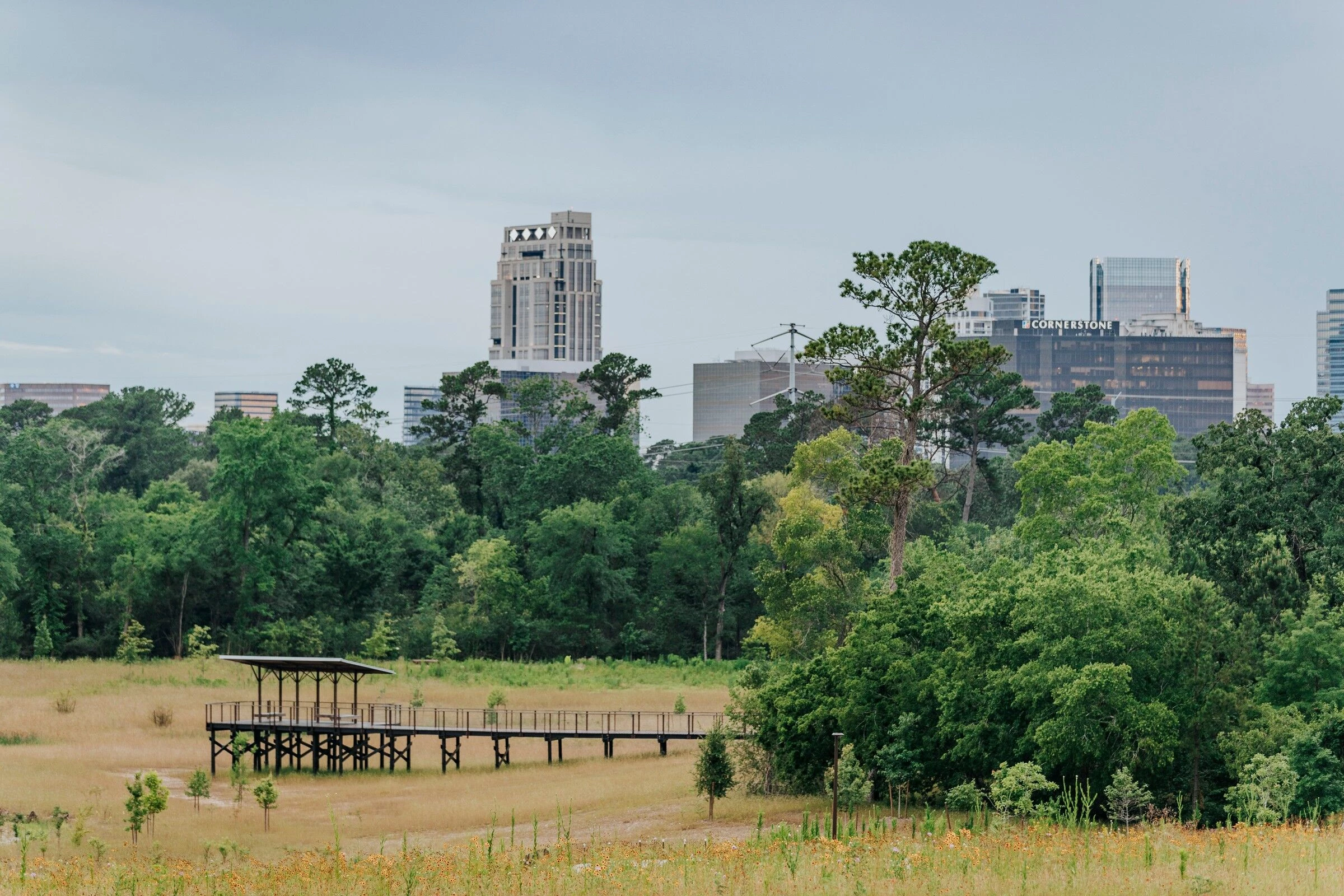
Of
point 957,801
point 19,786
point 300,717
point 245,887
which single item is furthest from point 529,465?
point 245,887

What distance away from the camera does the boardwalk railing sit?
5444 centimetres

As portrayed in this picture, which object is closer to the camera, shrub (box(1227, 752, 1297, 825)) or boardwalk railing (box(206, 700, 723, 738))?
shrub (box(1227, 752, 1297, 825))

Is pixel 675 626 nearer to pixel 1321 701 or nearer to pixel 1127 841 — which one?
pixel 1321 701

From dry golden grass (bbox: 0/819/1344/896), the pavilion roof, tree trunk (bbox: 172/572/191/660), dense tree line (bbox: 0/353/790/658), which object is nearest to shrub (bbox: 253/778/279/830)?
the pavilion roof

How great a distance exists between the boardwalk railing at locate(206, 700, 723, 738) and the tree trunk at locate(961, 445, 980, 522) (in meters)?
38.9

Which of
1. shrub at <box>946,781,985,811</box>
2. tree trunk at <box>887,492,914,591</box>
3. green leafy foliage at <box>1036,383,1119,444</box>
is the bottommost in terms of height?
shrub at <box>946,781,985,811</box>

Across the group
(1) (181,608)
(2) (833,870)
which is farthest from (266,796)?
(1) (181,608)

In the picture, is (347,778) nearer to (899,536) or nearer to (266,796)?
(266,796)

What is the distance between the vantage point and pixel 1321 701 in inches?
1497

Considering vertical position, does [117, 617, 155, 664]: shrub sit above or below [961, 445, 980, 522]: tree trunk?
below

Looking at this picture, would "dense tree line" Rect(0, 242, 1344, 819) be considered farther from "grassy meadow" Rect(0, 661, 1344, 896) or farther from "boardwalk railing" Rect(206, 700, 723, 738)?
"boardwalk railing" Rect(206, 700, 723, 738)

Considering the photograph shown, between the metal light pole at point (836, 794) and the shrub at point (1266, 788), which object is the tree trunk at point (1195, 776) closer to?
the shrub at point (1266, 788)

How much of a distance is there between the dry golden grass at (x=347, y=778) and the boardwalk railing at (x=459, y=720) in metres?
0.99

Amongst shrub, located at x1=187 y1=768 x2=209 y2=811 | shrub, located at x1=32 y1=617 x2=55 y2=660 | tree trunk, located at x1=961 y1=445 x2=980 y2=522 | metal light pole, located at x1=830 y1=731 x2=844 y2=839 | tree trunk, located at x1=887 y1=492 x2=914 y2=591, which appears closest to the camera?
metal light pole, located at x1=830 y1=731 x2=844 y2=839
